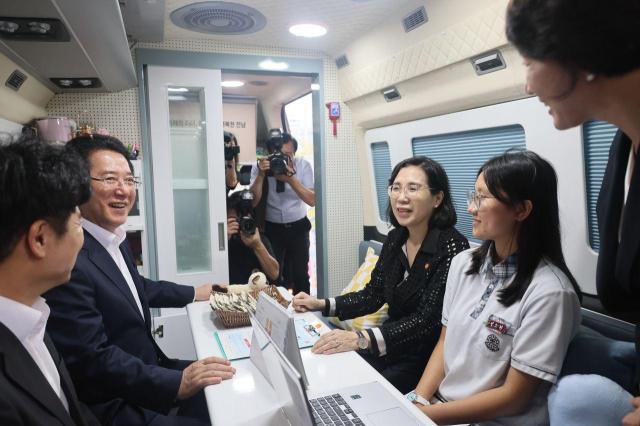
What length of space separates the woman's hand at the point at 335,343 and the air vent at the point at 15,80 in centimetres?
199

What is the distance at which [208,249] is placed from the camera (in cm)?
347

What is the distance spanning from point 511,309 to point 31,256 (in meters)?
1.36

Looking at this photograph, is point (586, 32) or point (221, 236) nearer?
point (586, 32)

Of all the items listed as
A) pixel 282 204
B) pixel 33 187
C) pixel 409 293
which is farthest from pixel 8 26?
pixel 282 204

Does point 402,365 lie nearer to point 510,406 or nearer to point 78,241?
point 510,406

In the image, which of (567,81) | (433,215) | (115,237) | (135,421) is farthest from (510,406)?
(115,237)

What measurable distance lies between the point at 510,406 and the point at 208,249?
2627 millimetres

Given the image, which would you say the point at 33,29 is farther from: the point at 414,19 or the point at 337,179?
the point at 337,179

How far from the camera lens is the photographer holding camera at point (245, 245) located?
283 cm

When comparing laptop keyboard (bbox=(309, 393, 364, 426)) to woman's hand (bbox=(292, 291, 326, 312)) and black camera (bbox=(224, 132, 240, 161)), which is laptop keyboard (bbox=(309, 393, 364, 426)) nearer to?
woman's hand (bbox=(292, 291, 326, 312))

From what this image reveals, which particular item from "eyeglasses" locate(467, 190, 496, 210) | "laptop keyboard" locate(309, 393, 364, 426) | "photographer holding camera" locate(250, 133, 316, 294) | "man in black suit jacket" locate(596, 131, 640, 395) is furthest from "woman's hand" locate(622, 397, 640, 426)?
"photographer holding camera" locate(250, 133, 316, 294)

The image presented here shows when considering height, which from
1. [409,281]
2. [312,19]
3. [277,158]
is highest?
[312,19]

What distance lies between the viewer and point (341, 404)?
4.01ft

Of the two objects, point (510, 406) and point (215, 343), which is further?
point (215, 343)
